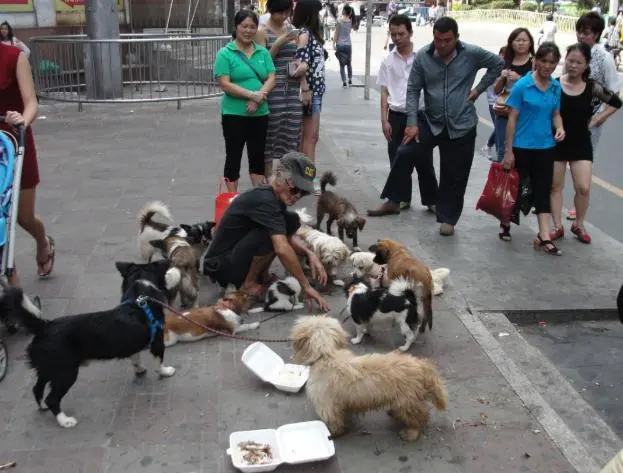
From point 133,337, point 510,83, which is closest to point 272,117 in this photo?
point 510,83

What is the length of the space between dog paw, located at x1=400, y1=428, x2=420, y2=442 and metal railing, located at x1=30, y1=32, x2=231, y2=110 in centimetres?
1028

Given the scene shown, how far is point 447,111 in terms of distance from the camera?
21.1ft

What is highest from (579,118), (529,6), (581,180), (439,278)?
(529,6)

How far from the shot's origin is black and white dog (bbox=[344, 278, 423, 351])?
4.29 meters

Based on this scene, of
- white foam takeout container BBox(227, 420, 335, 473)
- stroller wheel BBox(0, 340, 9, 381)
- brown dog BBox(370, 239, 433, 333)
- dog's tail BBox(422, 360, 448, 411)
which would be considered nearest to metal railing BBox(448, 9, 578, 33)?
brown dog BBox(370, 239, 433, 333)

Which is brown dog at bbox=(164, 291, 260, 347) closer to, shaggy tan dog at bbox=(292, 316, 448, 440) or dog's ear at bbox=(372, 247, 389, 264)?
dog's ear at bbox=(372, 247, 389, 264)

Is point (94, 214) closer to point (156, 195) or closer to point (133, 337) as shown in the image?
point (156, 195)

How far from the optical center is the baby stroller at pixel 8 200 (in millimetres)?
4090

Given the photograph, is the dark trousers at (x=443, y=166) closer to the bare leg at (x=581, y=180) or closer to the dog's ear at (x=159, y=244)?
the bare leg at (x=581, y=180)

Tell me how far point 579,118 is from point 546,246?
1.22 metres

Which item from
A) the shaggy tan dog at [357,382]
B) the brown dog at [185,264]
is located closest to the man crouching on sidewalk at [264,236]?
the brown dog at [185,264]

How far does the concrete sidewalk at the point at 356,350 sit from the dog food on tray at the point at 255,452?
0.35ft

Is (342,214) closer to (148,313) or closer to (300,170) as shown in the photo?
A: (300,170)

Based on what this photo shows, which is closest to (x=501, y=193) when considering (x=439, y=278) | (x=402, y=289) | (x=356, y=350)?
(x=439, y=278)
